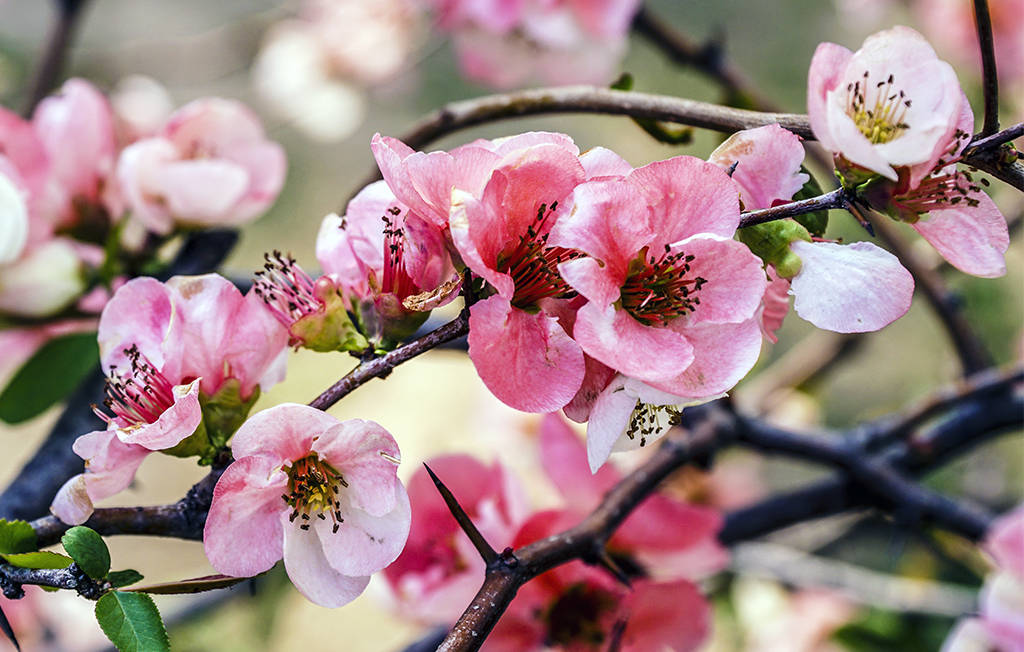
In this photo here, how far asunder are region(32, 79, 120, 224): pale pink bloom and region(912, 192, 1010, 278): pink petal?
0.91 ft

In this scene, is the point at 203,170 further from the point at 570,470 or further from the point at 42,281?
the point at 570,470

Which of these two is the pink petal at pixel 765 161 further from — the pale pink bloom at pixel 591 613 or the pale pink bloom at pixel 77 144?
the pale pink bloom at pixel 77 144

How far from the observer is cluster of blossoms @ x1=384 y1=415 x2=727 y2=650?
0.29 m

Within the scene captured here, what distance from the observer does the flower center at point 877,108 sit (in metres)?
0.19

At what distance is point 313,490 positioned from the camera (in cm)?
19

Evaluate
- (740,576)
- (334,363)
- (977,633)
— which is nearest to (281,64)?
(334,363)

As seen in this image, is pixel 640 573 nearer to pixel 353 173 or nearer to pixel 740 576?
pixel 740 576

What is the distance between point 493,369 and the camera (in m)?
0.18

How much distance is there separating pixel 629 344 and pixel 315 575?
84 mm

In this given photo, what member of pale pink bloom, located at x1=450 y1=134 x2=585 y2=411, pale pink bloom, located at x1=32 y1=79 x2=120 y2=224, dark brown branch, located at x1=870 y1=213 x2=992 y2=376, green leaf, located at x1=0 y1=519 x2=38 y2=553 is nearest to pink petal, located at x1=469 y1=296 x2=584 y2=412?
pale pink bloom, located at x1=450 y1=134 x2=585 y2=411

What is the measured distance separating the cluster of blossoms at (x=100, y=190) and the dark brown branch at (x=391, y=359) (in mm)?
142

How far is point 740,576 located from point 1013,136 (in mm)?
496

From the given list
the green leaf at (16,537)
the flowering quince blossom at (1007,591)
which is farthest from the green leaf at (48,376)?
the flowering quince blossom at (1007,591)

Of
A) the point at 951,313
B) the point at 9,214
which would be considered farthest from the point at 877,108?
the point at 951,313
